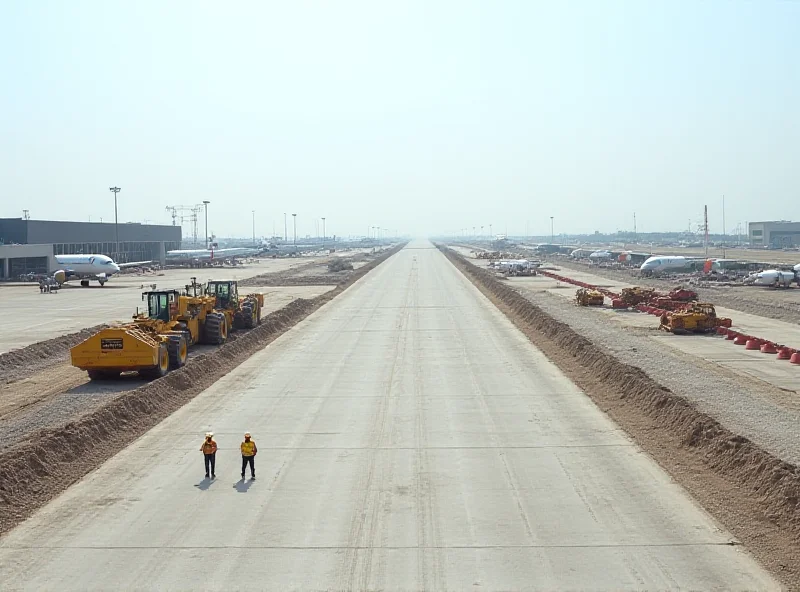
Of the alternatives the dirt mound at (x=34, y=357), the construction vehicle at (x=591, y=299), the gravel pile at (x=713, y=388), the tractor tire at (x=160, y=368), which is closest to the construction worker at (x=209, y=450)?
the gravel pile at (x=713, y=388)

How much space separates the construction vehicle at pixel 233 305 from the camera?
1660 inches

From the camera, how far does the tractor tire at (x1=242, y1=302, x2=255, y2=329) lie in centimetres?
4475

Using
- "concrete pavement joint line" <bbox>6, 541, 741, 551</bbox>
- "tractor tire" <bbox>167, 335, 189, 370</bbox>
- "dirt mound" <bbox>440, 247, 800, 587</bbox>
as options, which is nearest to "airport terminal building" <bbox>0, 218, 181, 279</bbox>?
"tractor tire" <bbox>167, 335, 189, 370</bbox>

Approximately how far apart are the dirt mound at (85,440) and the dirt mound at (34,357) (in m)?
6.26

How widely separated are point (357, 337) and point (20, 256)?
68528 millimetres

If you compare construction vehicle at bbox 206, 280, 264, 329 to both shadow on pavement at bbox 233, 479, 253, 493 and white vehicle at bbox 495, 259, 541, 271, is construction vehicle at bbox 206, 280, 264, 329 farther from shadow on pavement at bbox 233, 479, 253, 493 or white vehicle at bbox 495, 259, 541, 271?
white vehicle at bbox 495, 259, 541, 271

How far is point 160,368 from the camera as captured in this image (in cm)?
2933

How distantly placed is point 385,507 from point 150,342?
1573 centimetres

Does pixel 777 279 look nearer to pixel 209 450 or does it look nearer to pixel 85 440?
pixel 85 440

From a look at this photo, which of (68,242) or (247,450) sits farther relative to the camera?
(68,242)

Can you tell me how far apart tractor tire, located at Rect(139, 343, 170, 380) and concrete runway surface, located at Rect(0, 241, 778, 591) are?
2.67 meters

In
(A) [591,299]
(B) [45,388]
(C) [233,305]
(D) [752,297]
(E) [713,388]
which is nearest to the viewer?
(E) [713,388]

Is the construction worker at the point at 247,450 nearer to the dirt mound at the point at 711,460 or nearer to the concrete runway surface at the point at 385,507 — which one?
the concrete runway surface at the point at 385,507

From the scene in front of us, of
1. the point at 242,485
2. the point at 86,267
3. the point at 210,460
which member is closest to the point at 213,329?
the point at 210,460
